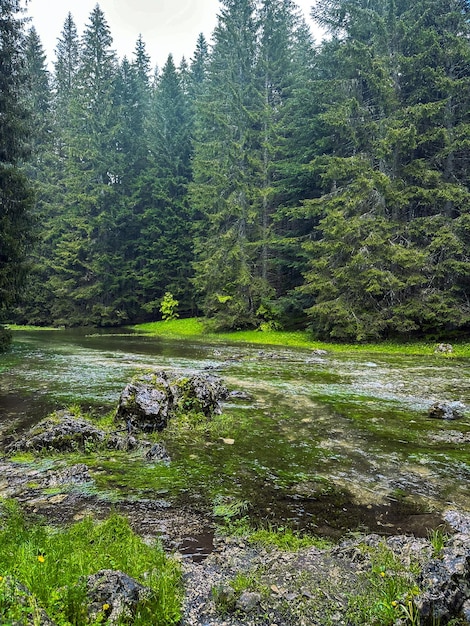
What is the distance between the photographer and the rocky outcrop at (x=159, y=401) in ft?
22.7

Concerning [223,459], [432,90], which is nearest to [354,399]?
[223,459]

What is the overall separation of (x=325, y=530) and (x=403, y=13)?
2746cm

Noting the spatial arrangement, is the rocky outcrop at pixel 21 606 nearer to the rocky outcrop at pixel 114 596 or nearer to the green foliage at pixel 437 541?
the rocky outcrop at pixel 114 596

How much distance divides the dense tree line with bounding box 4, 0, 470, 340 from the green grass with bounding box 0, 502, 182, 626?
542 inches

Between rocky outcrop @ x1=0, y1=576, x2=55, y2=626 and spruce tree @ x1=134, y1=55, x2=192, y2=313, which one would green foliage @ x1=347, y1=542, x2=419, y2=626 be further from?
spruce tree @ x1=134, y1=55, x2=192, y2=313

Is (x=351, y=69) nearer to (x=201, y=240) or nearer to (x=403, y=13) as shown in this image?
(x=403, y=13)

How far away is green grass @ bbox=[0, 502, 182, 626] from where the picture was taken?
2.23 meters

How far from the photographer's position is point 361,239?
20.5 meters

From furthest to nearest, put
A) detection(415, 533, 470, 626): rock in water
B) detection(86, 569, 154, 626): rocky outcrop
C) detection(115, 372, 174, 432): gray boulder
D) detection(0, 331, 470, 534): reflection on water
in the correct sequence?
detection(115, 372, 174, 432): gray boulder < detection(0, 331, 470, 534): reflection on water < detection(415, 533, 470, 626): rock in water < detection(86, 569, 154, 626): rocky outcrop

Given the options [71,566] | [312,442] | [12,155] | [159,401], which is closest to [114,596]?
[71,566]

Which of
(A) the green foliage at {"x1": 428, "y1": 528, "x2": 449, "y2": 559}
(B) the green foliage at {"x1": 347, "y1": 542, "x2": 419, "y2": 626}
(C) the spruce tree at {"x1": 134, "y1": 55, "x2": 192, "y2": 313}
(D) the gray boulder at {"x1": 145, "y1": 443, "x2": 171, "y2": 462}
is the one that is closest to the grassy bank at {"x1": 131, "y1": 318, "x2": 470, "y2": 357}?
(C) the spruce tree at {"x1": 134, "y1": 55, "x2": 192, "y2": 313}

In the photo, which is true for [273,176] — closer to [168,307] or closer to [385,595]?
[168,307]

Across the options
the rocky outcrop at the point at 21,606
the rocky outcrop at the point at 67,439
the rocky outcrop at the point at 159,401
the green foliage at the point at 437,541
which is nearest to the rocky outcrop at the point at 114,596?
the rocky outcrop at the point at 21,606

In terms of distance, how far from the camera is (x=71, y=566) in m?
2.81
